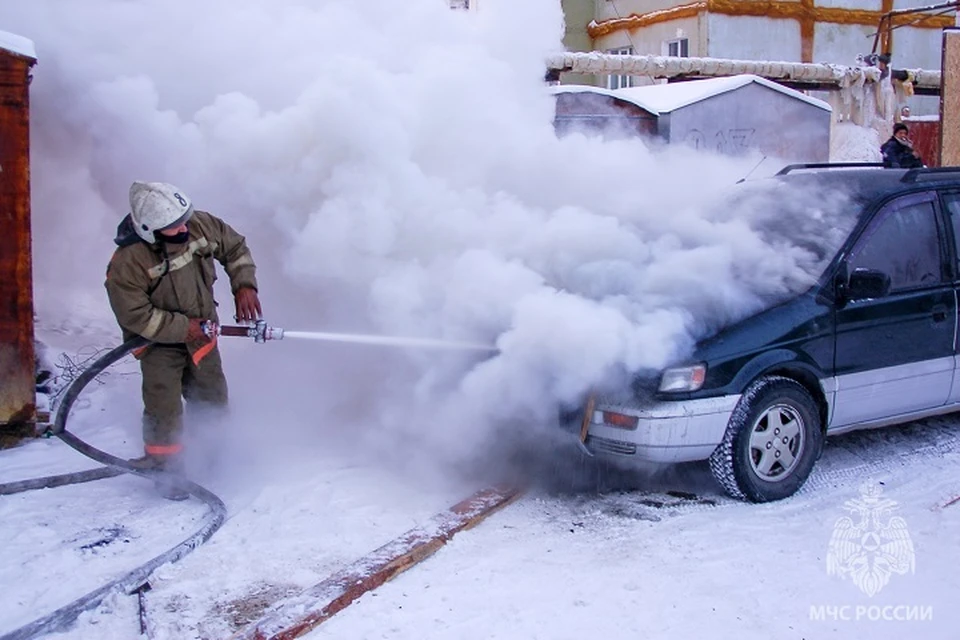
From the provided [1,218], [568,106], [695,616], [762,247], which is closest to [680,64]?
[568,106]

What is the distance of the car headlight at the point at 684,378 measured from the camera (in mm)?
4578

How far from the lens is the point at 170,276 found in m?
5.05

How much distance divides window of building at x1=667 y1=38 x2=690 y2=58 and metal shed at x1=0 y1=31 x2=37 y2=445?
57.8ft

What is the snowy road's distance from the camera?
3.59 meters

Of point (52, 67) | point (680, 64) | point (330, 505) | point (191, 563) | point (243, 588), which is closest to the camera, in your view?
point (243, 588)

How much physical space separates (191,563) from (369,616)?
1.02 m

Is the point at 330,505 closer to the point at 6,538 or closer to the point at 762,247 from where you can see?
the point at 6,538

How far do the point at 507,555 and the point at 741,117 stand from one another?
9.23m

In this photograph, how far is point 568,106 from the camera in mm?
10453

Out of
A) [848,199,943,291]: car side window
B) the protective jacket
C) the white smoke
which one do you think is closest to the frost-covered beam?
the white smoke

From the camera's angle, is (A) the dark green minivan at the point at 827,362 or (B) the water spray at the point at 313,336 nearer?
(A) the dark green minivan at the point at 827,362

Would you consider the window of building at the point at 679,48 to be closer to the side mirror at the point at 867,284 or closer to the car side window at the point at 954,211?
the car side window at the point at 954,211

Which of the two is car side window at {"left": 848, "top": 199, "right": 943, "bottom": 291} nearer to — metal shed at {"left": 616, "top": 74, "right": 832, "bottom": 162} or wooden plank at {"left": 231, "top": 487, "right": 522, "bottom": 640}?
wooden plank at {"left": 231, "top": 487, "right": 522, "bottom": 640}

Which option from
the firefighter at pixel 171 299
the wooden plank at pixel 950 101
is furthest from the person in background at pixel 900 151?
the firefighter at pixel 171 299
